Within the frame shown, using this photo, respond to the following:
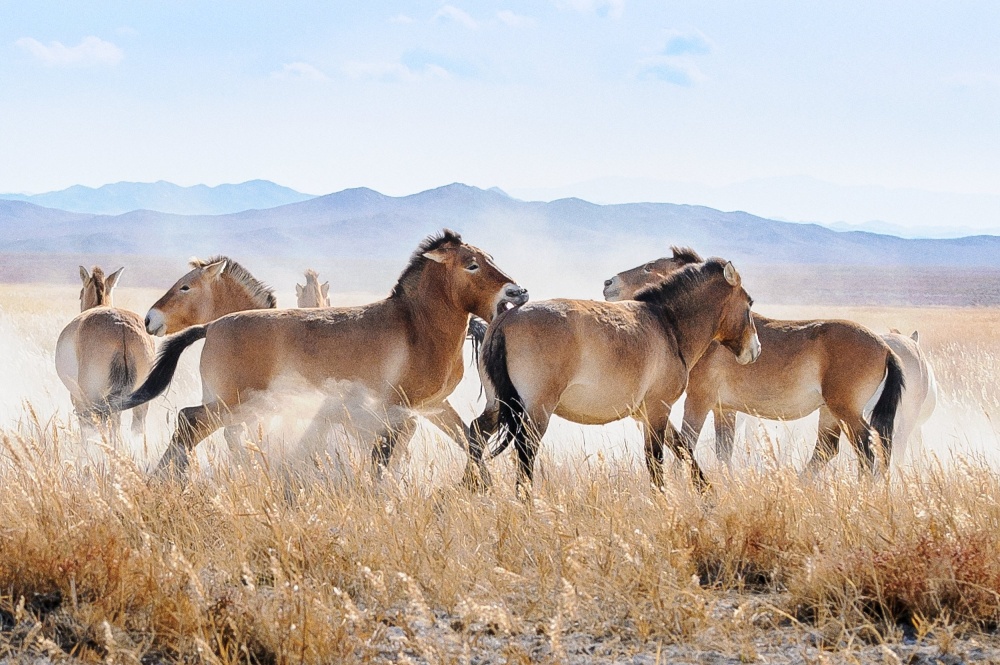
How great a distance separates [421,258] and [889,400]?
14.4 feet

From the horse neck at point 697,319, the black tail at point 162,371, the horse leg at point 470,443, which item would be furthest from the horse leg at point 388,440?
the horse neck at point 697,319

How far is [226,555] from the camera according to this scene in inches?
213

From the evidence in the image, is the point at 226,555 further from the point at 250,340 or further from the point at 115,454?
the point at 250,340

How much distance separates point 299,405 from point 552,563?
11.9 ft

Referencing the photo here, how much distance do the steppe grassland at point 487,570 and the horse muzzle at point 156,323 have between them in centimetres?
357

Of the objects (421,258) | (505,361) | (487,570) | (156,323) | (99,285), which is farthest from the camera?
(99,285)

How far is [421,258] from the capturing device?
875cm

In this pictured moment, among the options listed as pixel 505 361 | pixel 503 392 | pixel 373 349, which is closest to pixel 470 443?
pixel 503 392

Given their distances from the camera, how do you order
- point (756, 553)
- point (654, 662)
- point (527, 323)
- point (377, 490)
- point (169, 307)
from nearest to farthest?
point (654, 662), point (756, 553), point (377, 490), point (527, 323), point (169, 307)

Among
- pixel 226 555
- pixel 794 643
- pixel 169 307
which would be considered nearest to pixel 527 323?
pixel 226 555

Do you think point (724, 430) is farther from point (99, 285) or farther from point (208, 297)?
point (99, 285)

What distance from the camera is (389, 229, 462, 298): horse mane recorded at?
28.3ft

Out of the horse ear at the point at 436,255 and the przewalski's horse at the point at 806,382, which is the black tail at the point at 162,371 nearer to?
the horse ear at the point at 436,255

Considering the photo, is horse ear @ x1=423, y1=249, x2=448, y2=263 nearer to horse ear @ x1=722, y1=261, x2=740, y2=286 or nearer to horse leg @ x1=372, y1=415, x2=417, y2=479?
horse leg @ x1=372, y1=415, x2=417, y2=479
